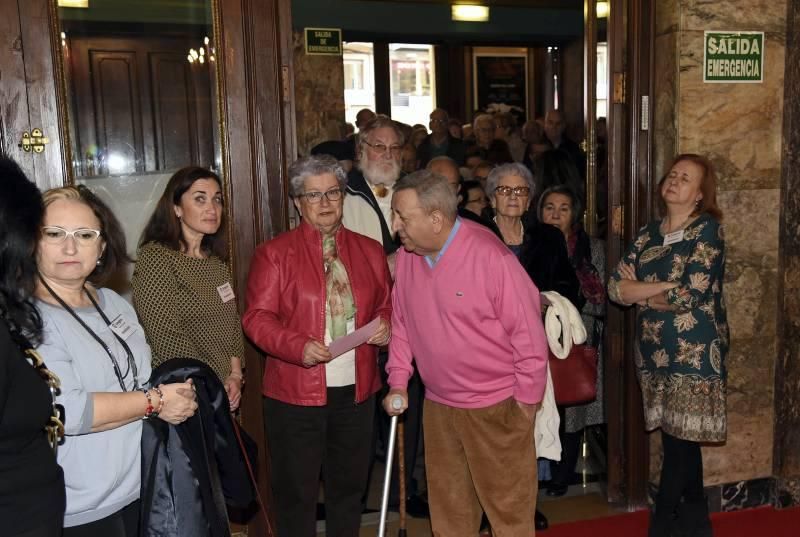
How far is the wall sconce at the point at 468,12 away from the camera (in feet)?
29.3

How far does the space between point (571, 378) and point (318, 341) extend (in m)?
1.11

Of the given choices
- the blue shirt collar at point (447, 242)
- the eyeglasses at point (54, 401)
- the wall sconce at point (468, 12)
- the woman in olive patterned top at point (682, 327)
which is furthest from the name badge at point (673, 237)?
the wall sconce at point (468, 12)

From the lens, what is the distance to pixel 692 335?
3.22 metres

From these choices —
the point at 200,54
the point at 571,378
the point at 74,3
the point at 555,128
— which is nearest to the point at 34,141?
the point at 74,3

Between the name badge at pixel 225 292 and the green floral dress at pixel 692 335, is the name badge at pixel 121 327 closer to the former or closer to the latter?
the name badge at pixel 225 292

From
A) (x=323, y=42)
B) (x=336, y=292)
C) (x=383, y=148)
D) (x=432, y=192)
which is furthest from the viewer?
(x=323, y=42)

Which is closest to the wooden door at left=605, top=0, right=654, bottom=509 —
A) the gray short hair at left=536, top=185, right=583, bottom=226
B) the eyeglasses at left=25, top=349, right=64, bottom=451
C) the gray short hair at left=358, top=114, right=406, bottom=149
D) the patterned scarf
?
the gray short hair at left=536, top=185, right=583, bottom=226

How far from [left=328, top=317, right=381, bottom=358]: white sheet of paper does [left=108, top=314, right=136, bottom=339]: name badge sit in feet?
2.65

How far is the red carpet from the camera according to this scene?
3695 mm

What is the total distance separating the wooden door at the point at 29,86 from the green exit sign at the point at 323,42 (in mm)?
4091

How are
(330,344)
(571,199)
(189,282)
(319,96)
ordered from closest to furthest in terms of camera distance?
(189,282), (330,344), (571,199), (319,96)

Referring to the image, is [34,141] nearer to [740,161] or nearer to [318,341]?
[318,341]

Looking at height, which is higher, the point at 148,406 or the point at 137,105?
the point at 137,105

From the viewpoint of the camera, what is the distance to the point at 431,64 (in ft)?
35.8
